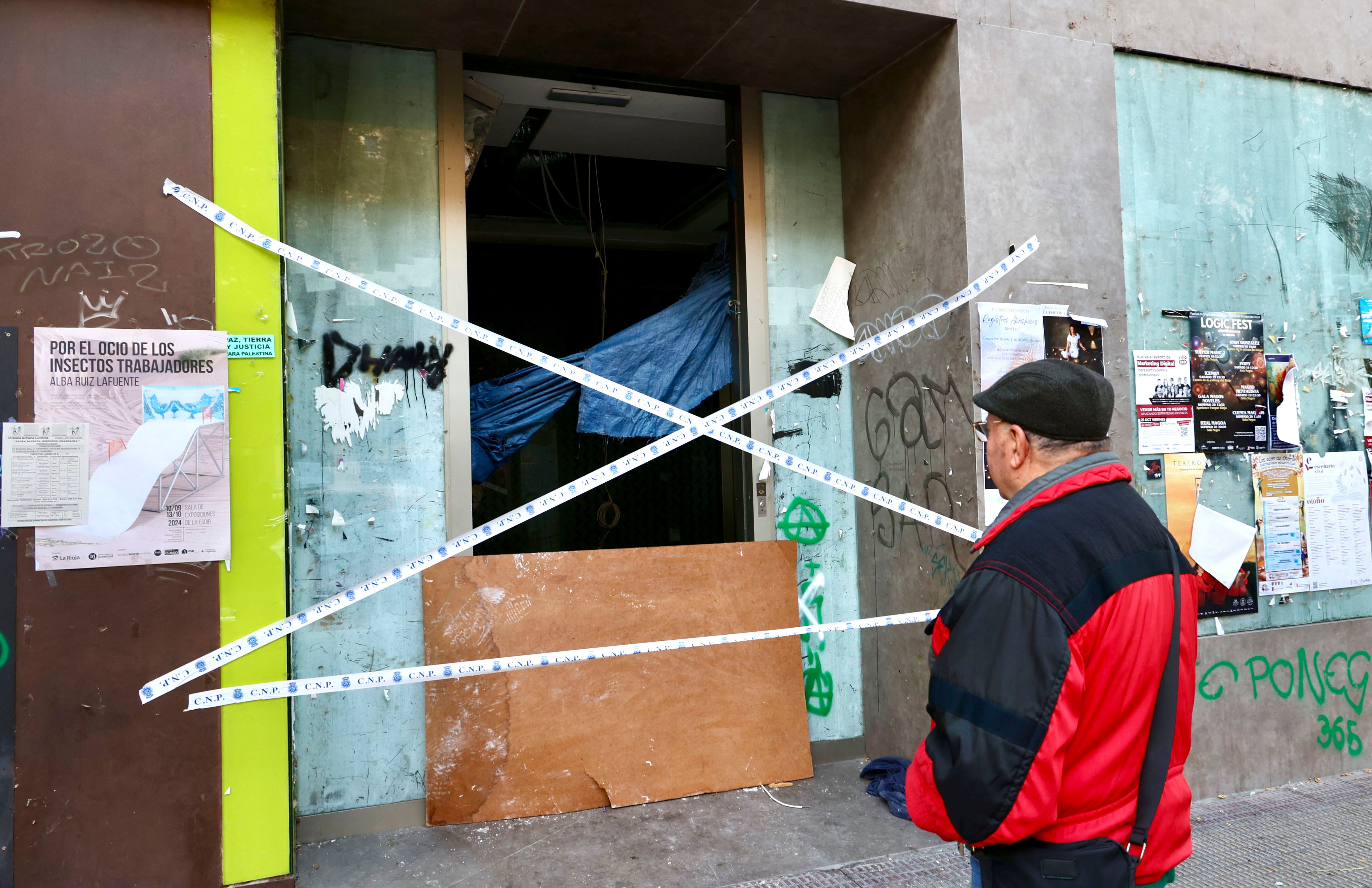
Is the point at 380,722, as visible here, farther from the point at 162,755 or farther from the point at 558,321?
the point at 558,321

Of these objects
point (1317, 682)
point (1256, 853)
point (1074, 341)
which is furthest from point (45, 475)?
point (1317, 682)

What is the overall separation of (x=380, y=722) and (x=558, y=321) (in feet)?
18.1

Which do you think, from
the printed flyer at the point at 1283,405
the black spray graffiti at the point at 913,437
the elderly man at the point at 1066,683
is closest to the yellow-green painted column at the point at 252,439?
the elderly man at the point at 1066,683

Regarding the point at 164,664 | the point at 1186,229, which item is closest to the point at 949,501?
the point at 1186,229

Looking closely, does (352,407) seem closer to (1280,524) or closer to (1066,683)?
(1066,683)

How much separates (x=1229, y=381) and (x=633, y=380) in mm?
3176

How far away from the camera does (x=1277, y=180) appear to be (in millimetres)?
5020

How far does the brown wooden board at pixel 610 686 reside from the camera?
4191 mm

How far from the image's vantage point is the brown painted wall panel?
3.09 m

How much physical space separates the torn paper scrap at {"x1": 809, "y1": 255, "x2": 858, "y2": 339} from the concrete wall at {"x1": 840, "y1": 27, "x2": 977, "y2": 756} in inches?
2.1

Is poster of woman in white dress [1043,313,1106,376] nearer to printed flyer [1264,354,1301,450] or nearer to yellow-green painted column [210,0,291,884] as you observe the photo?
printed flyer [1264,354,1301,450]

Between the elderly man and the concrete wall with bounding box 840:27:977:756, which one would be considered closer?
the elderly man

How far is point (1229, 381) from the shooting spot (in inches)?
190

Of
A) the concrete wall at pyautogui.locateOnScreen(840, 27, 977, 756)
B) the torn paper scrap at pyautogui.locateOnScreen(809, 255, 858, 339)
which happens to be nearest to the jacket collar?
the concrete wall at pyautogui.locateOnScreen(840, 27, 977, 756)
